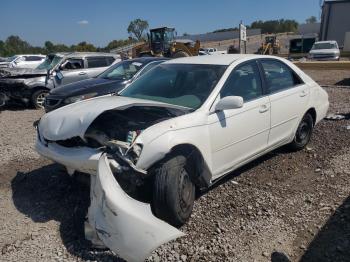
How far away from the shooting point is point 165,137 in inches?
121

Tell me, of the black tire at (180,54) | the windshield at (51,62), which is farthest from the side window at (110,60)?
the black tire at (180,54)

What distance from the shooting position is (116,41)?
251 ft

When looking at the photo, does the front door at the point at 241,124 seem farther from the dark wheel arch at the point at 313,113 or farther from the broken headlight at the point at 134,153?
the dark wheel arch at the point at 313,113

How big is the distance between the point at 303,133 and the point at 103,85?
4.59 m

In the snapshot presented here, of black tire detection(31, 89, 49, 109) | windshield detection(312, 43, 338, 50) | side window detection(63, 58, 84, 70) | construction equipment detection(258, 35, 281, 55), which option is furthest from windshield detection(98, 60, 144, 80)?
construction equipment detection(258, 35, 281, 55)

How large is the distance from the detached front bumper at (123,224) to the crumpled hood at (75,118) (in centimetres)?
63

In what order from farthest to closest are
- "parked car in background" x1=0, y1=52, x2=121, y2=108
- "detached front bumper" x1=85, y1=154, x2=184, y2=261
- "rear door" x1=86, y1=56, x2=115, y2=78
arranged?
"rear door" x1=86, y1=56, x2=115, y2=78 < "parked car in background" x1=0, y1=52, x2=121, y2=108 < "detached front bumper" x1=85, y1=154, x2=184, y2=261

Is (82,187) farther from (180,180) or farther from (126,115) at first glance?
(180,180)

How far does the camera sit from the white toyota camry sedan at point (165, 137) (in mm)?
2705

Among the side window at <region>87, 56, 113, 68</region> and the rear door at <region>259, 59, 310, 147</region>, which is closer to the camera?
the rear door at <region>259, 59, 310, 147</region>

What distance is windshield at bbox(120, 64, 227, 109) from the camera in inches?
148

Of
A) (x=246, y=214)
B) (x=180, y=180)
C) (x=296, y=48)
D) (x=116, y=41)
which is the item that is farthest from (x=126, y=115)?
(x=116, y=41)

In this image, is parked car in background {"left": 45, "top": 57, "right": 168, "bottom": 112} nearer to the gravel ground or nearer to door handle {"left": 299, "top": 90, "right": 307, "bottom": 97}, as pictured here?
the gravel ground

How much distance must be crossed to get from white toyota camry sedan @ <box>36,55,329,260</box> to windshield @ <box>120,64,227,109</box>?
1 cm
